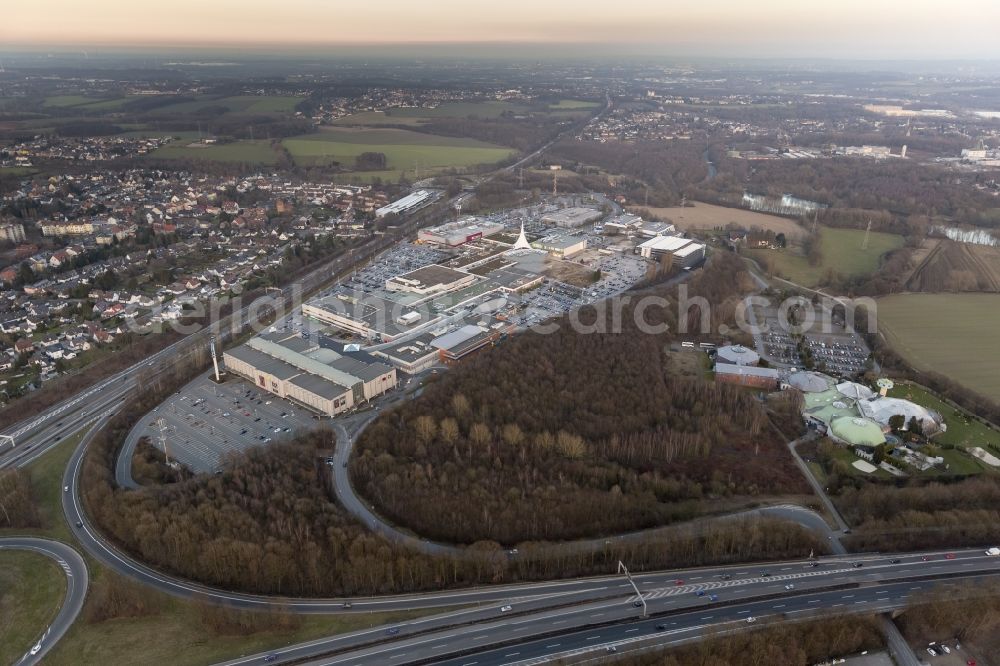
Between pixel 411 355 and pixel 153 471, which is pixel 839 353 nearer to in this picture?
pixel 411 355

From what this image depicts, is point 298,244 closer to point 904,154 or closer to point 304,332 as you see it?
point 304,332

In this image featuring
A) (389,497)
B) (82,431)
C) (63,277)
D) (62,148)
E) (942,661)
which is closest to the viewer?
(942,661)

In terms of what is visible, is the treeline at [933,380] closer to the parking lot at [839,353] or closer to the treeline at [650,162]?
the parking lot at [839,353]

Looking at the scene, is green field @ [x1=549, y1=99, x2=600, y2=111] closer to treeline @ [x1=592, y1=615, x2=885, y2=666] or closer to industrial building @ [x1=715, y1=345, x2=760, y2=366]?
industrial building @ [x1=715, y1=345, x2=760, y2=366]

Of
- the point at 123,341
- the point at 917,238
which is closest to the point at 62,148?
the point at 123,341

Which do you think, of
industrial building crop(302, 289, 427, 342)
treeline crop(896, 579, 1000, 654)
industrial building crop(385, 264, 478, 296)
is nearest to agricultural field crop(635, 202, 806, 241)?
industrial building crop(385, 264, 478, 296)

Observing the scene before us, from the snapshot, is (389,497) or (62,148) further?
(62,148)

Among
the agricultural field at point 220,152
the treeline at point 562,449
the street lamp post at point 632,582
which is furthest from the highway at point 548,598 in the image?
the agricultural field at point 220,152
